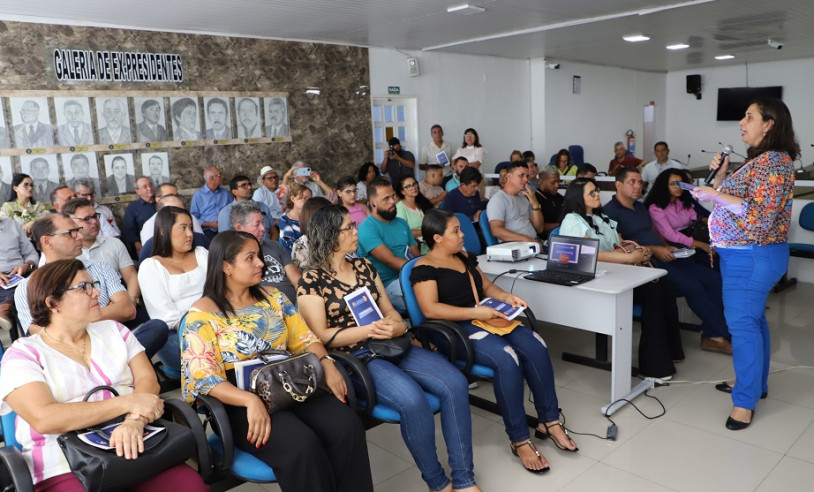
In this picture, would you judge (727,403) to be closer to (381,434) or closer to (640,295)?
(640,295)

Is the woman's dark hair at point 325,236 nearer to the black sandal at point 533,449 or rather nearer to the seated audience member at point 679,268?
the black sandal at point 533,449

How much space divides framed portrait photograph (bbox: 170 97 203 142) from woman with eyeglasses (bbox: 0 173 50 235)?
5.09 ft

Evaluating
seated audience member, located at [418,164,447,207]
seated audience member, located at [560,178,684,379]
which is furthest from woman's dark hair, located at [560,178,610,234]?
seated audience member, located at [418,164,447,207]

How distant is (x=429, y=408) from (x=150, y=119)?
534 cm

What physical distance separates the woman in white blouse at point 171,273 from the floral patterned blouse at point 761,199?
2.68m

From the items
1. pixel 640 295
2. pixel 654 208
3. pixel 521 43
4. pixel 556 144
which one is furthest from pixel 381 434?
pixel 556 144

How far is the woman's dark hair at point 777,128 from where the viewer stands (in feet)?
9.46

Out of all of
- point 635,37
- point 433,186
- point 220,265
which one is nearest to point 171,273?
point 220,265

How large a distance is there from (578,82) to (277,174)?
6.91m

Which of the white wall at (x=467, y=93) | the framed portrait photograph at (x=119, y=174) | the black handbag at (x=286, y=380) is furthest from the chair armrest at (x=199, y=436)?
the white wall at (x=467, y=93)

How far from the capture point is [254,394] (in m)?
2.07

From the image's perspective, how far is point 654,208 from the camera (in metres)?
4.55

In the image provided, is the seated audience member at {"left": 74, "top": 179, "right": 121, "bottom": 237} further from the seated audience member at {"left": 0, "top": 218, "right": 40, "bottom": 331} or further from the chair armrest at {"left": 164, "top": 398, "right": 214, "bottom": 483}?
the chair armrest at {"left": 164, "top": 398, "right": 214, "bottom": 483}

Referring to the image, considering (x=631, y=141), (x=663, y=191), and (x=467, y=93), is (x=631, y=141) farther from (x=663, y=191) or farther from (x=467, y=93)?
(x=663, y=191)
